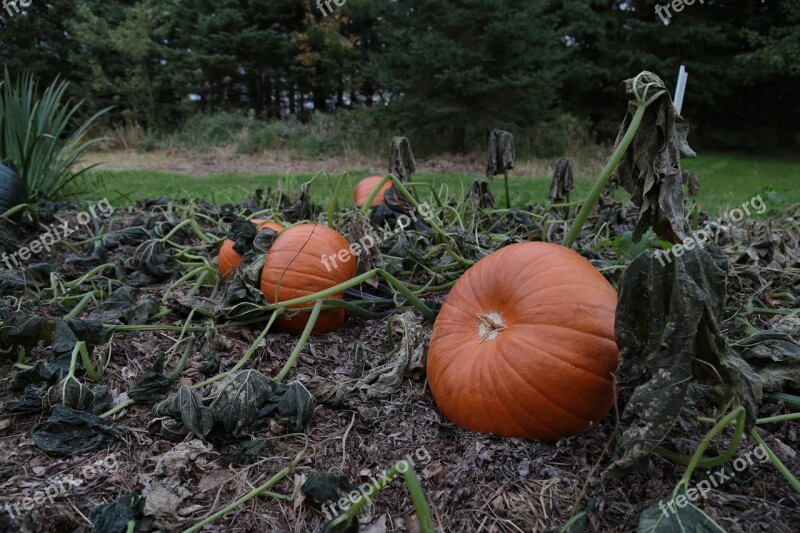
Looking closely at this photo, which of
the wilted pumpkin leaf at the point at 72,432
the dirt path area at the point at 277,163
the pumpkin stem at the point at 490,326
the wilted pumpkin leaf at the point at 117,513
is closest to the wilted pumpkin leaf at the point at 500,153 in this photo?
the pumpkin stem at the point at 490,326

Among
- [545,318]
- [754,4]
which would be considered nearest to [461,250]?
[545,318]

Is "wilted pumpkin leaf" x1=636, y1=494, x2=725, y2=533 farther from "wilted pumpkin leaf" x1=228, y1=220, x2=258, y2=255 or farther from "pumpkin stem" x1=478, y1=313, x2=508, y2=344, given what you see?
"wilted pumpkin leaf" x1=228, y1=220, x2=258, y2=255

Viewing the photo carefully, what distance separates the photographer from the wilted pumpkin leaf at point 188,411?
149 cm

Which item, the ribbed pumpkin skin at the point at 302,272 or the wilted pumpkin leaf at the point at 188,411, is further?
the ribbed pumpkin skin at the point at 302,272

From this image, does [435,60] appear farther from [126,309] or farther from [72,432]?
[72,432]

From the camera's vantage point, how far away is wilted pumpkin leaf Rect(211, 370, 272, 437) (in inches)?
59.3

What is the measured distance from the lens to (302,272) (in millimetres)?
2111

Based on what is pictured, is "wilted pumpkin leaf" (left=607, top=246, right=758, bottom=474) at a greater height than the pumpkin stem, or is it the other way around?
"wilted pumpkin leaf" (left=607, top=246, right=758, bottom=474)

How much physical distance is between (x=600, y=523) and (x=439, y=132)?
1207cm

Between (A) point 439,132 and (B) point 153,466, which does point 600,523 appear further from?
(A) point 439,132

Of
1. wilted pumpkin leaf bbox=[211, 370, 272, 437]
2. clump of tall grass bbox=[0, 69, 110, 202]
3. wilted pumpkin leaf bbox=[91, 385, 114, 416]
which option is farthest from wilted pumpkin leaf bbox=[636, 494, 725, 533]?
clump of tall grass bbox=[0, 69, 110, 202]

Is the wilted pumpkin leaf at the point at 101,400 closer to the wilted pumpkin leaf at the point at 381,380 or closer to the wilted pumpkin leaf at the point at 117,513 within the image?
the wilted pumpkin leaf at the point at 117,513

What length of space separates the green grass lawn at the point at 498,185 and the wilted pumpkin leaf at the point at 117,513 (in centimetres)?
287

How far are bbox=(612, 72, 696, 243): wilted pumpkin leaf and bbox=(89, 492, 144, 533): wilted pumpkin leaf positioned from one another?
150 cm
